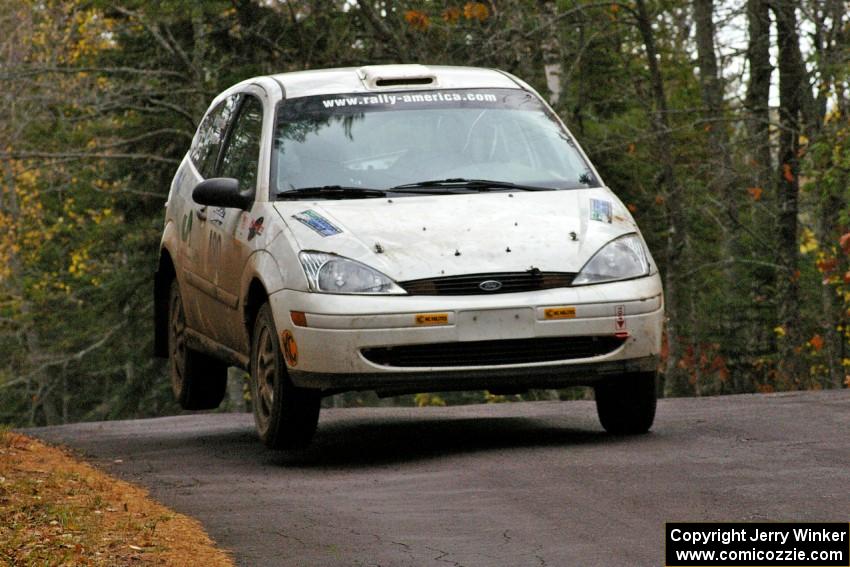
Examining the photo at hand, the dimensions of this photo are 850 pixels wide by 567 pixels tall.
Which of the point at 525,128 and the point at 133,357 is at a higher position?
the point at 525,128

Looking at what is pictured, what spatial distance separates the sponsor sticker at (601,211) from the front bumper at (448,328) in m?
0.44

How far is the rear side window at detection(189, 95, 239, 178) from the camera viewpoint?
36.9 ft

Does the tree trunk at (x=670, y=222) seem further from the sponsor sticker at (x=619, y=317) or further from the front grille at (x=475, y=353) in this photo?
the front grille at (x=475, y=353)

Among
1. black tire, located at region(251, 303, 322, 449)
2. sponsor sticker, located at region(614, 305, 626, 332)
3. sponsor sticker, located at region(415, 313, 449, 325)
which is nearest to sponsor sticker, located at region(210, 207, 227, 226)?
black tire, located at region(251, 303, 322, 449)

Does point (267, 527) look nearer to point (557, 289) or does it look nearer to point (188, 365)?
point (557, 289)

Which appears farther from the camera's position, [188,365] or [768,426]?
[188,365]

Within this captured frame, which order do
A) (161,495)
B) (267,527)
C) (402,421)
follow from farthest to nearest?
(402,421) → (161,495) → (267,527)

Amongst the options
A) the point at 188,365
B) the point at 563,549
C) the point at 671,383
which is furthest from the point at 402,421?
the point at 671,383

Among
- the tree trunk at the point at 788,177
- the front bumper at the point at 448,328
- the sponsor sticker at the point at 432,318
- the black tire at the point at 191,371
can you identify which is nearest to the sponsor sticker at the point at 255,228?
the front bumper at the point at 448,328

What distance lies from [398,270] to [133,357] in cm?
2394

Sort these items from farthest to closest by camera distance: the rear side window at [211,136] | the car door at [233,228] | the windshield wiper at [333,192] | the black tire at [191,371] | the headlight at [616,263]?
1. the black tire at [191,371]
2. the rear side window at [211,136]
3. the car door at [233,228]
4. the windshield wiper at [333,192]
5. the headlight at [616,263]

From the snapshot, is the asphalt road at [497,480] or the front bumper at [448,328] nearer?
the asphalt road at [497,480]

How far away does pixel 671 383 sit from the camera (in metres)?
23.2

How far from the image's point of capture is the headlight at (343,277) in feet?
28.4
